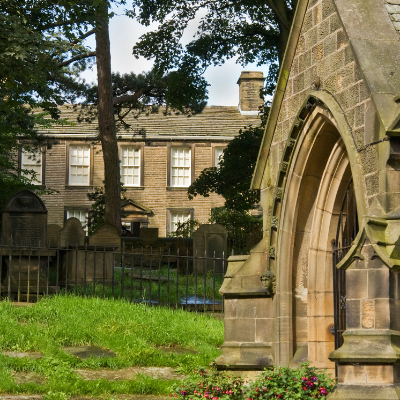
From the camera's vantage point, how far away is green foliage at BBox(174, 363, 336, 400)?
7.28 metres

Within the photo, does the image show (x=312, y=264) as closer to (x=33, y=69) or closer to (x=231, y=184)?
(x=33, y=69)

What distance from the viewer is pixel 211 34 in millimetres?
22672

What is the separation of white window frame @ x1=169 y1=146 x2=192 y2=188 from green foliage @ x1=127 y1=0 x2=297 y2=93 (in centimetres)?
1051

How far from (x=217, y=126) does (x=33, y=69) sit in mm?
21905

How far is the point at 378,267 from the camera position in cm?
631

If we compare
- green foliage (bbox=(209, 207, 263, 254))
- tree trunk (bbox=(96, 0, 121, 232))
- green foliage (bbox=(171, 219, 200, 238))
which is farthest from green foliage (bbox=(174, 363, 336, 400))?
green foliage (bbox=(171, 219, 200, 238))

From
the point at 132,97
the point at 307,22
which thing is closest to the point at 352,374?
the point at 307,22

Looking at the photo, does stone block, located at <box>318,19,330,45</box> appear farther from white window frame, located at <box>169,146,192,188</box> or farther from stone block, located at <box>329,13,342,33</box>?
white window frame, located at <box>169,146,192,188</box>

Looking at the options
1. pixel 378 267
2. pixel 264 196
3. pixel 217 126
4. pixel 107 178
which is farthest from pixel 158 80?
pixel 378 267

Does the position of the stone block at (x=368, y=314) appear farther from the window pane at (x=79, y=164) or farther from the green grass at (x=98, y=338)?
the window pane at (x=79, y=164)

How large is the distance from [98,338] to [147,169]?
22666mm

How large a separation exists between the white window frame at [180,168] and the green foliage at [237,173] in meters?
10.3

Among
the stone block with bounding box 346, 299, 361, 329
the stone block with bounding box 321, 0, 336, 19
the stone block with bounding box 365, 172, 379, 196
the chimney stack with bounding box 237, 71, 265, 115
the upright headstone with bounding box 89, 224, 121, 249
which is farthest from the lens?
the chimney stack with bounding box 237, 71, 265, 115

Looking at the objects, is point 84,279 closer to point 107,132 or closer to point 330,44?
point 330,44
